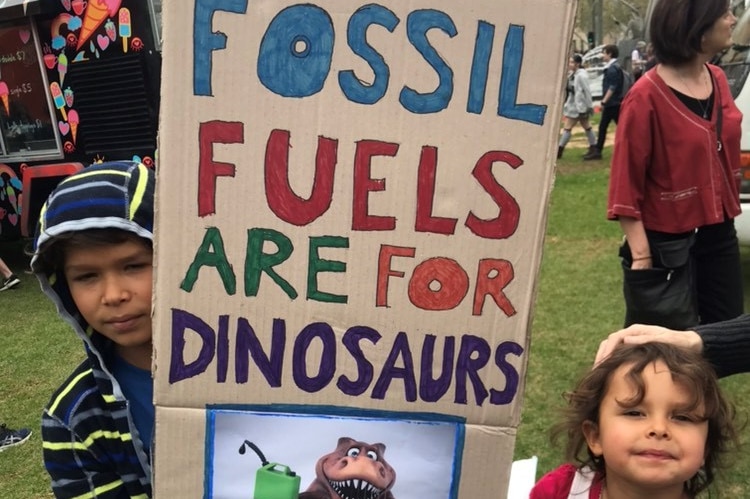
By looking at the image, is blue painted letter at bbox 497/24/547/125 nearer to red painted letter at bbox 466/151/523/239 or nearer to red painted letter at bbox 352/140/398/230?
red painted letter at bbox 466/151/523/239

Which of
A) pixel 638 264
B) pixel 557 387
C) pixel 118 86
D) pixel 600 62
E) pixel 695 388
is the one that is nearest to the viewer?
pixel 695 388

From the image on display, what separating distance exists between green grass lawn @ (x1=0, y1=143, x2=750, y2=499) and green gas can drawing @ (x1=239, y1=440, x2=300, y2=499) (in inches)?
58.2

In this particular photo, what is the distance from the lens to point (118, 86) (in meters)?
4.74

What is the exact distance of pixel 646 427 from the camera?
1169 millimetres

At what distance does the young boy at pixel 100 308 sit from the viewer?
1.16 m

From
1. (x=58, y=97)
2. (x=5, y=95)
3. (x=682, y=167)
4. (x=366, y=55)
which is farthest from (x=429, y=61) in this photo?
(x=5, y=95)

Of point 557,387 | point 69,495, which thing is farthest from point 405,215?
point 557,387

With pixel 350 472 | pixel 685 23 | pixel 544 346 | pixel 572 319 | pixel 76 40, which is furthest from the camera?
pixel 76 40

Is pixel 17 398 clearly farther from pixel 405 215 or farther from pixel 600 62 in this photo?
pixel 600 62

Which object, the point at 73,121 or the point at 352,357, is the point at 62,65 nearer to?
the point at 73,121

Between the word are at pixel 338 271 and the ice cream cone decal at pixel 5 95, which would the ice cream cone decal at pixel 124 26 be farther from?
the word are at pixel 338 271

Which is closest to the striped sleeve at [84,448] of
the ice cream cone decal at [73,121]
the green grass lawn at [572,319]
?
the green grass lawn at [572,319]

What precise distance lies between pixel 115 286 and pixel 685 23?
1.83 metres

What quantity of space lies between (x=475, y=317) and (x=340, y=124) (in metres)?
0.32
